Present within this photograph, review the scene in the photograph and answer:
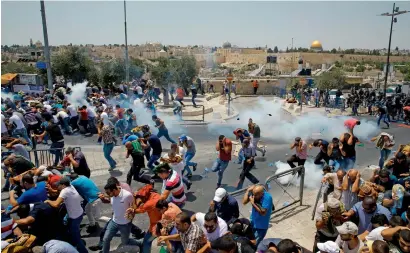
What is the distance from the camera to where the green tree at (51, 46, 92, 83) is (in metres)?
29.3

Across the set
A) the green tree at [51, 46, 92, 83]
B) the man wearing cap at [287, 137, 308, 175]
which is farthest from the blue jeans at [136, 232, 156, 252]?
the green tree at [51, 46, 92, 83]

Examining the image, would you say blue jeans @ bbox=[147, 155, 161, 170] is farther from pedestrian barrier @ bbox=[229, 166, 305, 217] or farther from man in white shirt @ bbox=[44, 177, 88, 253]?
man in white shirt @ bbox=[44, 177, 88, 253]

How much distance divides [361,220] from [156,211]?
274 cm

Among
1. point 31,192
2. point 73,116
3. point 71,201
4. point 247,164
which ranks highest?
point 31,192

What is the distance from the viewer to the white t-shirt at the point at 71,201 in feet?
16.7

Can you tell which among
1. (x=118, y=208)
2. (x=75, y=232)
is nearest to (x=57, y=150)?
(x=75, y=232)

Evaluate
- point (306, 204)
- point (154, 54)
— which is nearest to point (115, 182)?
point (306, 204)

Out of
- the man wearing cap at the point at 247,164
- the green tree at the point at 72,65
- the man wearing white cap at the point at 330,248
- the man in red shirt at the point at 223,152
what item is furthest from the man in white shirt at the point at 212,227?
the green tree at the point at 72,65

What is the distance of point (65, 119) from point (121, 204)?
30.0 ft

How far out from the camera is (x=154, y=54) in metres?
108

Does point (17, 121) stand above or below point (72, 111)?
above

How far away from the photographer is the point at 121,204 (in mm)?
4949

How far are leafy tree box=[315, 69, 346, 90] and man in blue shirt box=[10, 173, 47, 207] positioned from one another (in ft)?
101

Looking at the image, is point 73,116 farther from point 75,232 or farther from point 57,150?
point 75,232
